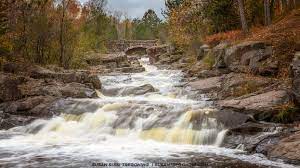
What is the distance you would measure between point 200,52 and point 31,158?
73.1 feet

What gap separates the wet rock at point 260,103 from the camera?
16.5m

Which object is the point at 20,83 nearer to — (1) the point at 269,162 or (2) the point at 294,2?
(1) the point at 269,162

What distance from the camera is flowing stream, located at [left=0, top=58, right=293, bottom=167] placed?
13.2m

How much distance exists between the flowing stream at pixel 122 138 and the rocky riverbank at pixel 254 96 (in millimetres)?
588

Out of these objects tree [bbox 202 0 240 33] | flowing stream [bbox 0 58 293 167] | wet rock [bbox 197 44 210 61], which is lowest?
flowing stream [bbox 0 58 293 167]

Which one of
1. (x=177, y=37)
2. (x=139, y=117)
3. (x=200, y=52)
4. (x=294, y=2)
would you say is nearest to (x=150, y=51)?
(x=177, y=37)

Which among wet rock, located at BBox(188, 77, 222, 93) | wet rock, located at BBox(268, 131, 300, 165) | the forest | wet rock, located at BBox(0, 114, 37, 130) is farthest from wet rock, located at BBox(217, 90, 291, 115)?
the forest

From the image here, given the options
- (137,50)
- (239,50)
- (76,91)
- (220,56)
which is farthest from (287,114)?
(137,50)

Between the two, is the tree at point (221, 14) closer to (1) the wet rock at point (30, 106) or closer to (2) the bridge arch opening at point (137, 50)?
(1) the wet rock at point (30, 106)

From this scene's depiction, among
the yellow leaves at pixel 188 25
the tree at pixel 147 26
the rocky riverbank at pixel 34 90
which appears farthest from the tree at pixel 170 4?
the tree at pixel 147 26

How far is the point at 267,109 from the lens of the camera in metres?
16.3

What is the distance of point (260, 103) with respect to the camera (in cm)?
1702

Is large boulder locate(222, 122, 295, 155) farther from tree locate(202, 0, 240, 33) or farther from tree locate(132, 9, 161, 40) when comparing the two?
tree locate(132, 9, 161, 40)

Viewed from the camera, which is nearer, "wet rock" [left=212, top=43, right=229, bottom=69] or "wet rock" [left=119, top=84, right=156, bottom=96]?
"wet rock" [left=119, top=84, right=156, bottom=96]
